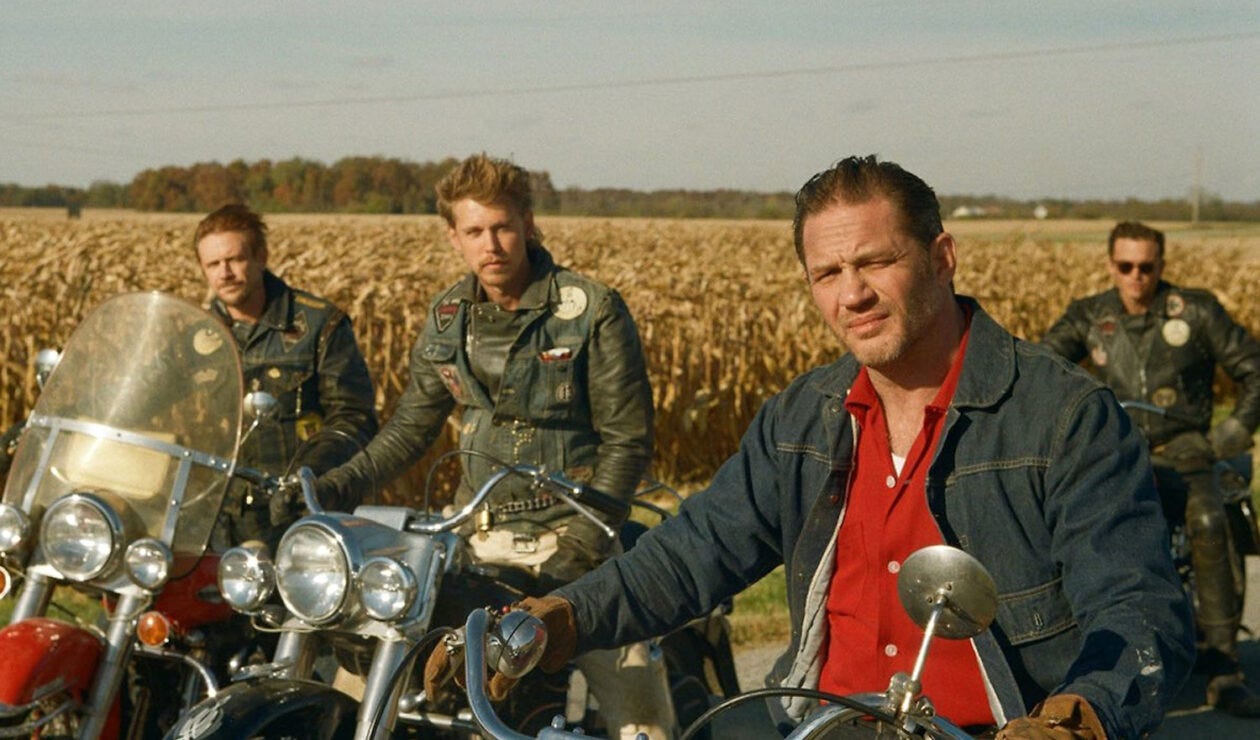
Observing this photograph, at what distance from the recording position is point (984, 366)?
3154 mm

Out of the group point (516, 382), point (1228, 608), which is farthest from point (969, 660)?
point (1228, 608)

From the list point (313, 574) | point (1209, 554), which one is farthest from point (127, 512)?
point (1209, 554)

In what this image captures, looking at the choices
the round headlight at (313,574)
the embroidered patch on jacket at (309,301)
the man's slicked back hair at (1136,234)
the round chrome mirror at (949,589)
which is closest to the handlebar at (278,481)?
the round headlight at (313,574)

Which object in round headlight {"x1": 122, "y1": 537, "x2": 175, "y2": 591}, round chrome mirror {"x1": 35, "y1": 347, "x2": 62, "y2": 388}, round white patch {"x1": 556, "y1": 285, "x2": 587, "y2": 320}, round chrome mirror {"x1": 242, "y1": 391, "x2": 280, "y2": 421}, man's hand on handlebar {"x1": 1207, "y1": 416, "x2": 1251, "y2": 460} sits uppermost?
round white patch {"x1": 556, "y1": 285, "x2": 587, "y2": 320}

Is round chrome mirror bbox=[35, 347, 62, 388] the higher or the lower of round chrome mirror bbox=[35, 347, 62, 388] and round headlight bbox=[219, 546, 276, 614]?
the higher

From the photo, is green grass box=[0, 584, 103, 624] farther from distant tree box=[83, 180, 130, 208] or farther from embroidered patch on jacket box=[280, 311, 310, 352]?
distant tree box=[83, 180, 130, 208]

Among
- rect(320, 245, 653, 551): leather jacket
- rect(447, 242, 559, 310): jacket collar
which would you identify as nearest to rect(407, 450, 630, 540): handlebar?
rect(320, 245, 653, 551): leather jacket

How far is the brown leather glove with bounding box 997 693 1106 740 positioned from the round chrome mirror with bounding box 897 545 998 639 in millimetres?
150

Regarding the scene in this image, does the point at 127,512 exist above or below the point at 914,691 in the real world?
below

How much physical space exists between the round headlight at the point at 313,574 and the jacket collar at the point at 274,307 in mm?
2702

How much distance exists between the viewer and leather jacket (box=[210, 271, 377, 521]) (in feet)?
20.3

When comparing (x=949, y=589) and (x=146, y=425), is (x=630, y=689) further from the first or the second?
(x=949, y=589)

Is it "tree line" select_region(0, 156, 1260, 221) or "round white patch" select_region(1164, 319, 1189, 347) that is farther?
"tree line" select_region(0, 156, 1260, 221)

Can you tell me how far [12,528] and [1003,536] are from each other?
2889 millimetres
